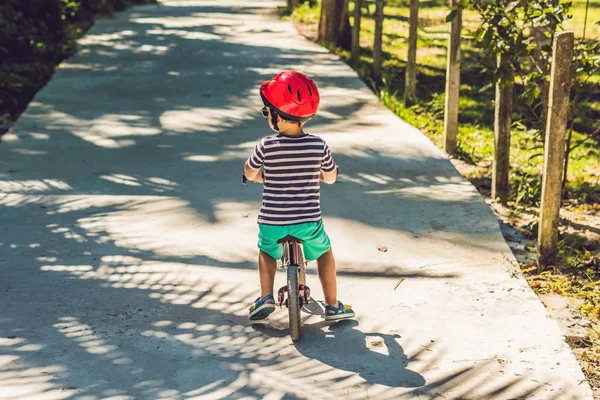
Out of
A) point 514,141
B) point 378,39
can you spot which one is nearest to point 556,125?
point 514,141

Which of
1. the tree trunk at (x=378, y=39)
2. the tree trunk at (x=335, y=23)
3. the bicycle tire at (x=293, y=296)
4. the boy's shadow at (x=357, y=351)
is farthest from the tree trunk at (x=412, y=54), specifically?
the bicycle tire at (x=293, y=296)

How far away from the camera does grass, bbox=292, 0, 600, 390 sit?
5383 millimetres

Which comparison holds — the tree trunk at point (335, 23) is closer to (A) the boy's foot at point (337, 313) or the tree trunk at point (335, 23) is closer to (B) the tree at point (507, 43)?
(B) the tree at point (507, 43)

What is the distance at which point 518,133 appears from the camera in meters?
9.70

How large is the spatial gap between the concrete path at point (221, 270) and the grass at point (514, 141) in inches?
11.9

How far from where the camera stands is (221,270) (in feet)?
17.8

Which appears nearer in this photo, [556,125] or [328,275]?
[328,275]

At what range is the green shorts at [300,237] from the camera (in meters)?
4.38

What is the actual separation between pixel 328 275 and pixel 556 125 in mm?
1743

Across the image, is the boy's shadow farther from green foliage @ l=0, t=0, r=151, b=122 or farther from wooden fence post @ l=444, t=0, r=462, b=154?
green foliage @ l=0, t=0, r=151, b=122

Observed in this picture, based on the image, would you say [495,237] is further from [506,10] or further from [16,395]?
[16,395]

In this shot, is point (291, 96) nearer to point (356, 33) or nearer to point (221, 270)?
point (221, 270)

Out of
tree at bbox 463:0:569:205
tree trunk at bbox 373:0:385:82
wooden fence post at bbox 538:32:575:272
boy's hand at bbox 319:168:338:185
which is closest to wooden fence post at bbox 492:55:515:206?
tree at bbox 463:0:569:205

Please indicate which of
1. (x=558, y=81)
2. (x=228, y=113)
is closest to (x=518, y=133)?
(x=228, y=113)
